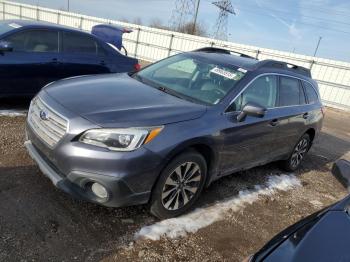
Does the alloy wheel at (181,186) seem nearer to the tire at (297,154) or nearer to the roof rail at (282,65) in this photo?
the roof rail at (282,65)

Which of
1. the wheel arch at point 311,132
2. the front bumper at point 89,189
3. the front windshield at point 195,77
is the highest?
the front windshield at point 195,77

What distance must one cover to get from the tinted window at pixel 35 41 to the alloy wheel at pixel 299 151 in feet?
15.0

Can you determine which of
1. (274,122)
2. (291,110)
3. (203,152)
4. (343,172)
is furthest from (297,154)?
(343,172)

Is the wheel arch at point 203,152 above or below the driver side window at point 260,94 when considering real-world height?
below

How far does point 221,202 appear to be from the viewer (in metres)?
4.82

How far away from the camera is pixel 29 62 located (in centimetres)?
638

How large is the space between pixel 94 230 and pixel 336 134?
9.80 m

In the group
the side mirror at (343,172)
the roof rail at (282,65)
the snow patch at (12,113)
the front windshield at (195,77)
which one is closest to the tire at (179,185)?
the front windshield at (195,77)

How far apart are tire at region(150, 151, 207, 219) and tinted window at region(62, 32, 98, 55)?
13.5 feet

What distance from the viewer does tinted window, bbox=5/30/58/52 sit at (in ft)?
20.7

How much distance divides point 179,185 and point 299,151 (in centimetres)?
333

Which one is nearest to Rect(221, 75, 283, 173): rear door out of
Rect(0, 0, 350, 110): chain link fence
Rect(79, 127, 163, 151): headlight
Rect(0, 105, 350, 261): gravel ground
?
Rect(0, 105, 350, 261): gravel ground

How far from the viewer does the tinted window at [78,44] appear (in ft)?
22.9

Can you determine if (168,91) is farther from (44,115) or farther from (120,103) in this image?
(44,115)
